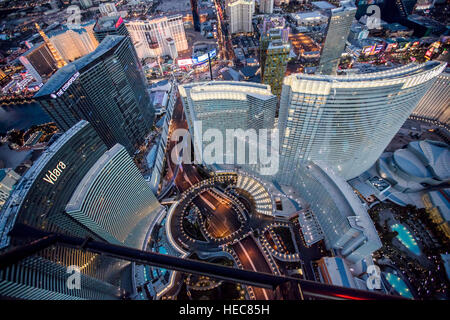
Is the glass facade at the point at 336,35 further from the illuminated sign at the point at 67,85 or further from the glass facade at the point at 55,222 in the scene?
the glass facade at the point at 55,222

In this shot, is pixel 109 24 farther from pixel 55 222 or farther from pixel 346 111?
pixel 346 111

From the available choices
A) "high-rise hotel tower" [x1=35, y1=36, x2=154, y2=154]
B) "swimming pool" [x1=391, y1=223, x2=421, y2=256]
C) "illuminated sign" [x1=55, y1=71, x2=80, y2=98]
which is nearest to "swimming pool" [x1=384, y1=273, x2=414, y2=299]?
"swimming pool" [x1=391, y1=223, x2=421, y2=256]

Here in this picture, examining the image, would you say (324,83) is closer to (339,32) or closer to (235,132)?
(235,132)

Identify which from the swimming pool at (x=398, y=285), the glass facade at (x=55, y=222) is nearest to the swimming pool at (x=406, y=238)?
the swimming pool at (x=398, y=285)

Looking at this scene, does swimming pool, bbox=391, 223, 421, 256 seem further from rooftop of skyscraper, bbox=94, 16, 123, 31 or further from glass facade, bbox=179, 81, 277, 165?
rooftop of skyscraper, bbox=94, 16, 123, 31
